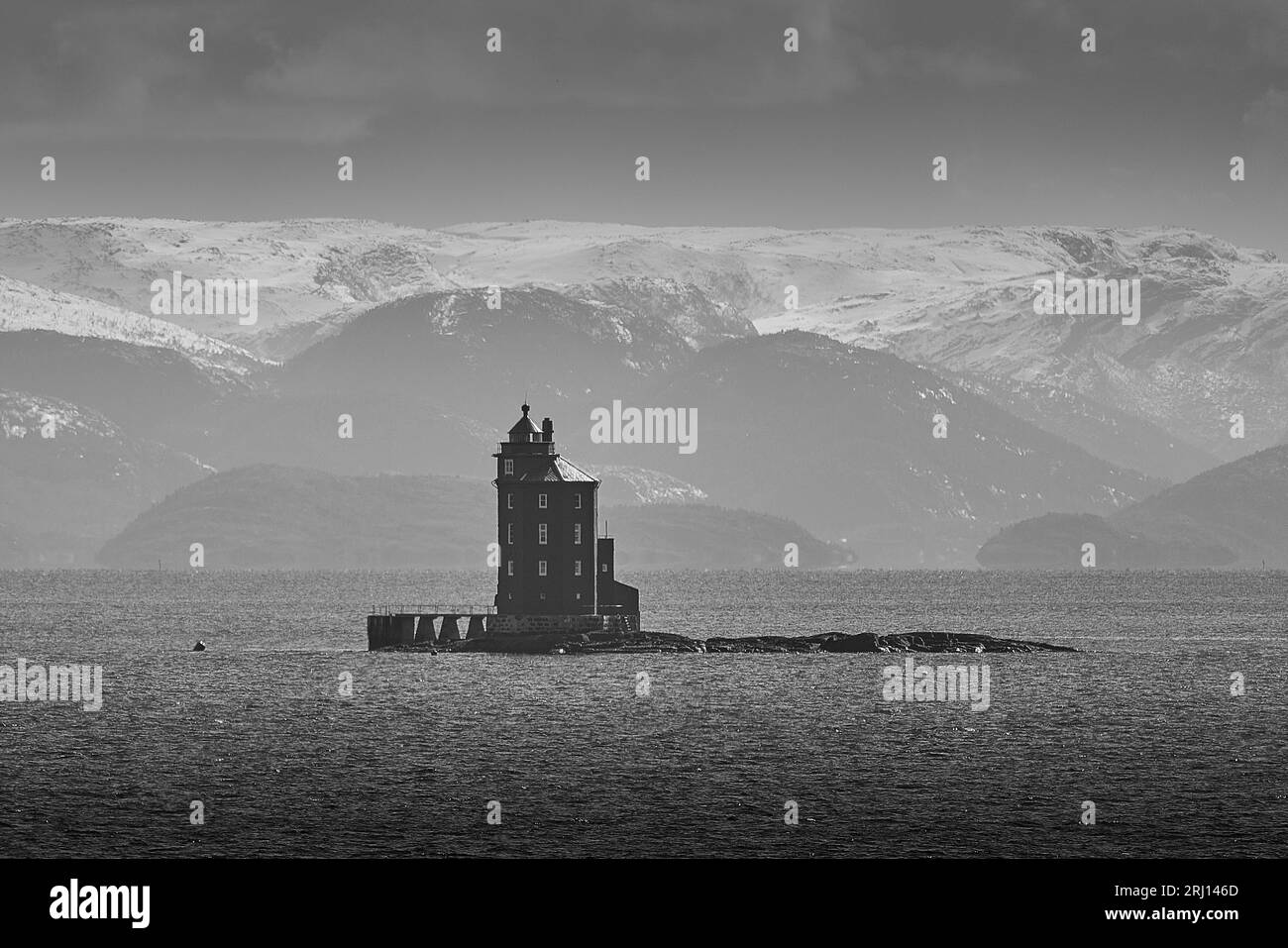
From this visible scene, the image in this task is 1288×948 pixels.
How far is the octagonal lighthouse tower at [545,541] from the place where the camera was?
168 m

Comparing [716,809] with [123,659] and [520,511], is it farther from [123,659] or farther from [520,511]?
[123,659]

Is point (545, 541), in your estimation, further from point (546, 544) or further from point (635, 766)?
point (635, 766)

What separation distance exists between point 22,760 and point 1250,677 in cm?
10345

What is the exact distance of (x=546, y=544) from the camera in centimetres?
16912

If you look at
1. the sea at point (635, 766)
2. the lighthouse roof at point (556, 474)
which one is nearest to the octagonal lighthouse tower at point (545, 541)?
the lighthouse roof at point (556, 474)

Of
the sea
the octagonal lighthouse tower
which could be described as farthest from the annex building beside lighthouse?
the sea

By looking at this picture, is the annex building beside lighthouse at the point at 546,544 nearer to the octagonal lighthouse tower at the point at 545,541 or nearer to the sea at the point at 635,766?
the octagonal lighthouse tower at the point at 545,541

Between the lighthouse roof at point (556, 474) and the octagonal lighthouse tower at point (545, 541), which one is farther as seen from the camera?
the lighthouse roof at point (556, 474)

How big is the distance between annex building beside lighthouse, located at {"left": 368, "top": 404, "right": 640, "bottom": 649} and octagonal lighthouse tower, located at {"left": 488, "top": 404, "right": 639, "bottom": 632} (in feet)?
0.25

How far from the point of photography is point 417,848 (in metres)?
87.0

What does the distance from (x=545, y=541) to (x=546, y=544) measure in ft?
0.90

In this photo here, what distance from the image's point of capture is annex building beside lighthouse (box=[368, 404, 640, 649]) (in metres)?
168

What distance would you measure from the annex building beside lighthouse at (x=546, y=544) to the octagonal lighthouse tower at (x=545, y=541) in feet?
0.25
